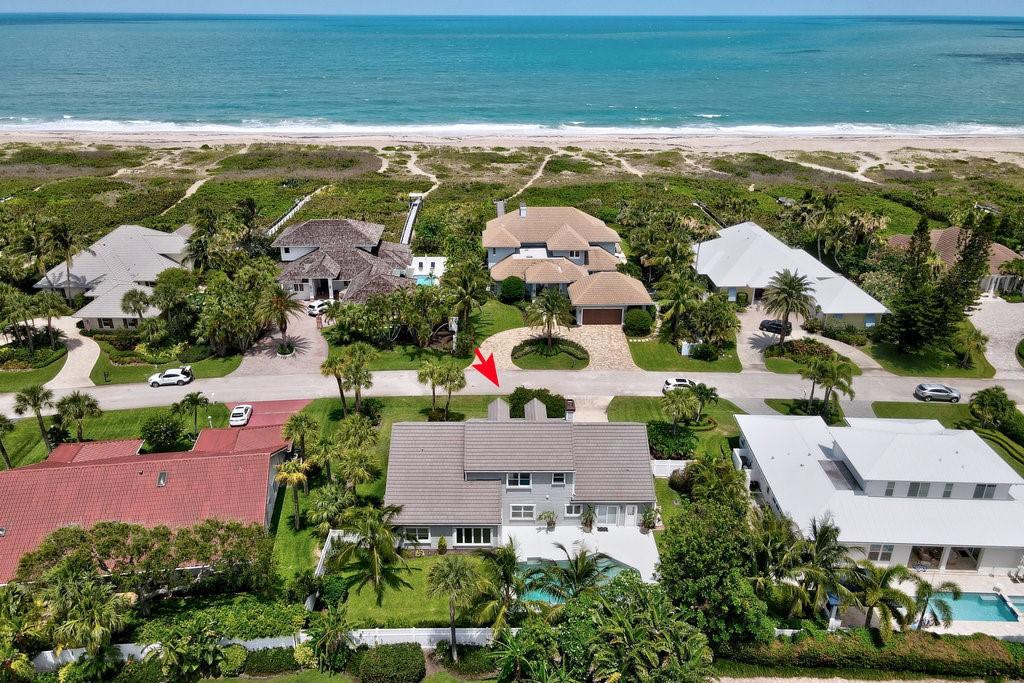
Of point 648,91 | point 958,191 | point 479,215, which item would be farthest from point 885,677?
point 648,91

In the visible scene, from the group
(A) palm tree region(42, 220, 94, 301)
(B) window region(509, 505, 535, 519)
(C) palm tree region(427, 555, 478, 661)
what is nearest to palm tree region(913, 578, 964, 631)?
(B) window region(509, 505, 535, 519)

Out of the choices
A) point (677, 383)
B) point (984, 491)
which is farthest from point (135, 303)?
point (984, 491)

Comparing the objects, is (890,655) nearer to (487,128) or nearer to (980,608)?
(980,608)

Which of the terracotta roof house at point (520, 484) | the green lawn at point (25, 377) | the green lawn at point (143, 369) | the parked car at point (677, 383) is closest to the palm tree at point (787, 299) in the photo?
the parked car at point (677, 383)

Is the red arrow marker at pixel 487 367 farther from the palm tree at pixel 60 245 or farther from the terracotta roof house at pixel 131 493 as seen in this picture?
the palm tree at pixel 60 245

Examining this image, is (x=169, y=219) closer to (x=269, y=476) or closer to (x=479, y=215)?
(x=479, y=215)
